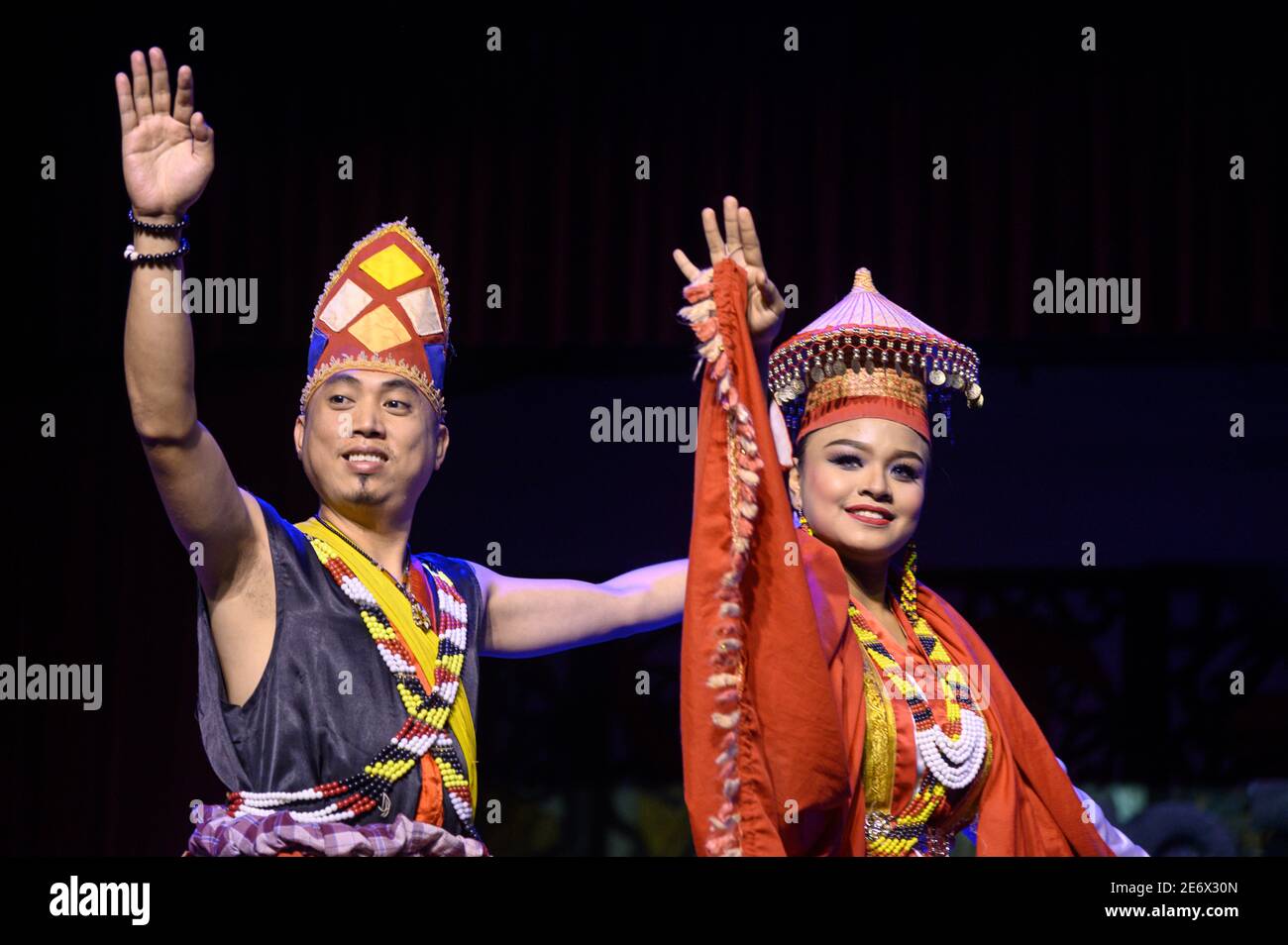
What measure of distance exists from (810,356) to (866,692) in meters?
0.59

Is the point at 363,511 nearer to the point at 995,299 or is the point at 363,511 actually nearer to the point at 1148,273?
the point at 995,299

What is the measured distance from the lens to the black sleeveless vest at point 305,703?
104 inches

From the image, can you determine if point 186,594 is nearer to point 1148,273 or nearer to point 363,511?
point 363,511

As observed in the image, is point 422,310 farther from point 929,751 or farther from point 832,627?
point 929,751

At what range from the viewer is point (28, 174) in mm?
4211

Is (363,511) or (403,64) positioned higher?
(403,64)

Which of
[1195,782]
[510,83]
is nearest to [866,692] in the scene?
[1195,782]

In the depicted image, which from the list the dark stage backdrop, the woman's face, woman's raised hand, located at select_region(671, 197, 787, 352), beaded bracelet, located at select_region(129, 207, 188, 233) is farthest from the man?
the dark stage backdrop

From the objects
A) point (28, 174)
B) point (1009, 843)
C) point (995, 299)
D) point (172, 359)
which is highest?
point (28, 174)

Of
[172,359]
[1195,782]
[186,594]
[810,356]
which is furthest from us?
[186,594]

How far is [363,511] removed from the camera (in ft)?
9.48

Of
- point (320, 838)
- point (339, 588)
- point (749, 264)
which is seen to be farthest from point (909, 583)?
point (320, 838)

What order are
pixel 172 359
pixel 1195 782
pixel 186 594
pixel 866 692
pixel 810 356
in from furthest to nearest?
pixel 186 594
pixel 1195 782
pixel 810 356
pixel 866 692
pixel 172 359

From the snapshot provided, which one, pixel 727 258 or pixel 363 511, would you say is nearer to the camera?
pixel 727 258
